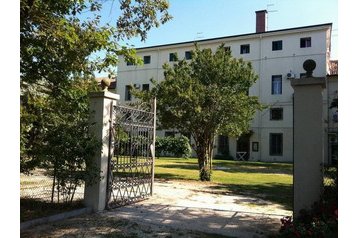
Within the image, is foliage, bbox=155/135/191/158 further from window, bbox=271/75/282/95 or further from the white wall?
window, bbox=271/75/282/95

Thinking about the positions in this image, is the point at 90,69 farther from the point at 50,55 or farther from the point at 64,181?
the point at 64,181

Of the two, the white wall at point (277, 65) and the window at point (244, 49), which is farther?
the window at point (244, 49)

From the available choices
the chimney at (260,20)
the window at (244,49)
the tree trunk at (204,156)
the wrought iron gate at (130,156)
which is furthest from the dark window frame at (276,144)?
the wrought iron gate at (130,156)

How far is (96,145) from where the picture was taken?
7.79 meters

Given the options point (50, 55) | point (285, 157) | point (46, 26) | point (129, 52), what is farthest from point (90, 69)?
point (285, 157)

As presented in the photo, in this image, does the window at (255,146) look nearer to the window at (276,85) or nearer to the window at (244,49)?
the window at (276,85)

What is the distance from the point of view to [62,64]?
744 centimetres

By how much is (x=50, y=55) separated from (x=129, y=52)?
1.92 m

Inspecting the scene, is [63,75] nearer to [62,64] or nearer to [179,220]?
[62,64]

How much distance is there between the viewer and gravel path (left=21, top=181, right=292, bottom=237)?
6.25m

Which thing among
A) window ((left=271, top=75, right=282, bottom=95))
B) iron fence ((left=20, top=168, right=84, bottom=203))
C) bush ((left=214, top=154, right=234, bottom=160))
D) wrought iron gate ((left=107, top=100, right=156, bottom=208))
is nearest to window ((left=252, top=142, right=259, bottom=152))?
bush ((left=214, top=154, right=234, bottom=160))

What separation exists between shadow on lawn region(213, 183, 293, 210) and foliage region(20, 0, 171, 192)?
5.24 meters

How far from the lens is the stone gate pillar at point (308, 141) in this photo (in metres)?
6.06

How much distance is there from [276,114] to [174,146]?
9637mm
